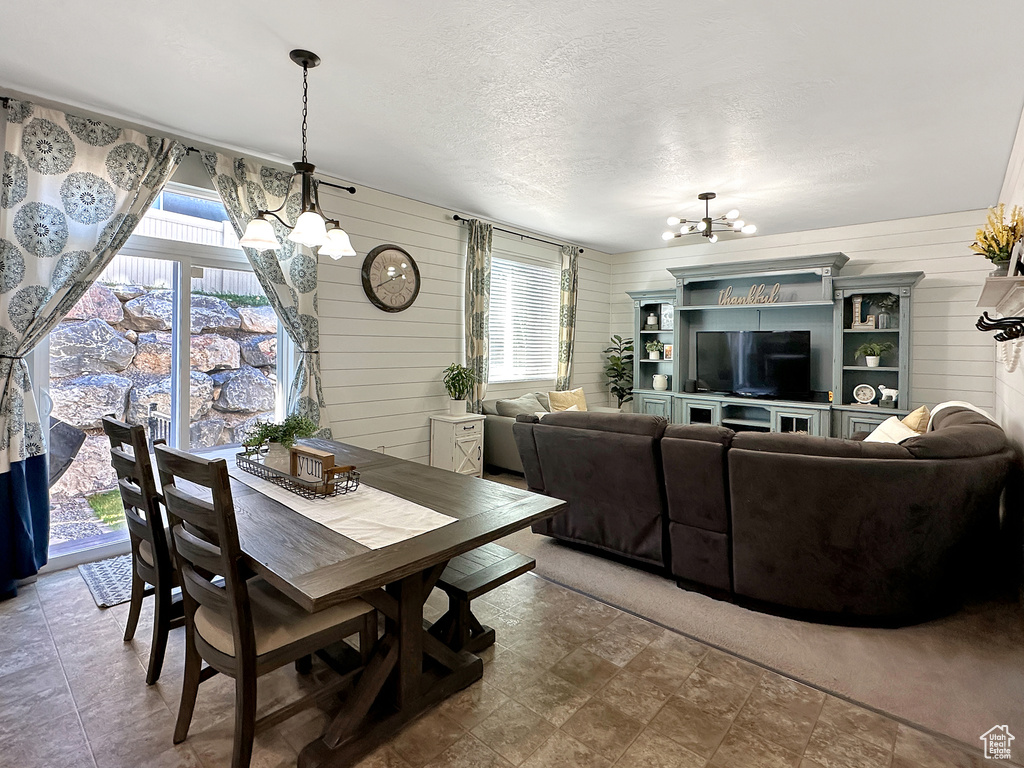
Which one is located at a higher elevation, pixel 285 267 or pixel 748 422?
pixel 285 267

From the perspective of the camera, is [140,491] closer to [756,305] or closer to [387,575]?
[387,575]

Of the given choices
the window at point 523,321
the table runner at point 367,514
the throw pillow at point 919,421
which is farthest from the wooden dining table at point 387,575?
the window at point 523,321

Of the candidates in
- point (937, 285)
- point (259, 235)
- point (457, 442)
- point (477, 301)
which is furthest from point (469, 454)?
point (937, 285)

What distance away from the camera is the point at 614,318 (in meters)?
7.64

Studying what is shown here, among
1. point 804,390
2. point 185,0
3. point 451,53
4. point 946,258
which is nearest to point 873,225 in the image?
point 946,258

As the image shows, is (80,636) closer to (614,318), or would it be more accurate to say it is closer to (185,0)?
(185,0)

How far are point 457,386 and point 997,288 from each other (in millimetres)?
3900

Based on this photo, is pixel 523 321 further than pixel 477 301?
Yes

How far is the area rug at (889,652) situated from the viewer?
1.97 m

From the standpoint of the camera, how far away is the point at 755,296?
6.07 metres

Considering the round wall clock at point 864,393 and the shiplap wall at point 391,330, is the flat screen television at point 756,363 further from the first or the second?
the shiplap wall at point 391,330

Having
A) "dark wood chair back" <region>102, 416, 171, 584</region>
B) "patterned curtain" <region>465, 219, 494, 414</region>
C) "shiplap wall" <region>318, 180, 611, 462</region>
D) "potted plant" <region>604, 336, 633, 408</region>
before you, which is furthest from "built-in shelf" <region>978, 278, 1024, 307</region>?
"potted plant" <region>604, 336, 633, 408</region>

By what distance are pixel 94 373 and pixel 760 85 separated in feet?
13.9

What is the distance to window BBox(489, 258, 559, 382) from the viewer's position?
5.98m
